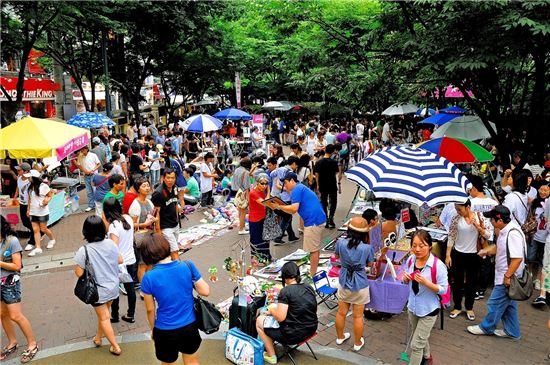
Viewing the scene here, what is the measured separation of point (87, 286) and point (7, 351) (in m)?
1.55

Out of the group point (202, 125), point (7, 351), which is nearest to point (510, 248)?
point (7, 351)

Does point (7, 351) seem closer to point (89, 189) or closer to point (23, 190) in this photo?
point (23, 190)

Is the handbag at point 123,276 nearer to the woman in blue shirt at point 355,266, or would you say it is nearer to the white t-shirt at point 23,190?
the woman in blue shirt at point 355,266

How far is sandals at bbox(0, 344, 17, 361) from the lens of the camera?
5613 millimetres

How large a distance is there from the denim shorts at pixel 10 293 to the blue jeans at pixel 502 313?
18.6ft

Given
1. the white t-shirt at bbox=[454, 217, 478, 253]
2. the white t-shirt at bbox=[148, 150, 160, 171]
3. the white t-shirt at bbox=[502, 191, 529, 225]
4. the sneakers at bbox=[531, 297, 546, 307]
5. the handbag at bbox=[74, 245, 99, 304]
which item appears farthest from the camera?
the white t-shirt at bbox=[148, 150, 160, 171]

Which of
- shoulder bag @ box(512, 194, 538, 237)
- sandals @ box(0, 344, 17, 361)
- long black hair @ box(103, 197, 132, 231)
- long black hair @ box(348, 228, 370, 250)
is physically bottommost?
sandals @ box(0, 344, 17, 361)

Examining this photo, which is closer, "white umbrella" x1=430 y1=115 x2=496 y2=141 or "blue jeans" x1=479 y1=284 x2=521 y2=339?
"blue jeans" x1=479 y1=284 x2=521 y2=339

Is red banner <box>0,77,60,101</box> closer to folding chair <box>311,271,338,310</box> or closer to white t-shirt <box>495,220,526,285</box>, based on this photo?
folding chair <box>311,271,338,310</box>

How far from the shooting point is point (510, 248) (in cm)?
547

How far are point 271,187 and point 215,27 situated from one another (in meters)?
16.2

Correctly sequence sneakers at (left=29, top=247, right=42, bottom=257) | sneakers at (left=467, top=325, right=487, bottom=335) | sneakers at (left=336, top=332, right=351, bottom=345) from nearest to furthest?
sneakers at (left=336, top=332, right=351, bottom=345) → sneakers at (left=467, top=325, right=487, bottom=335) → sneakers at (left=29, top=247, right=42, bottom=257)

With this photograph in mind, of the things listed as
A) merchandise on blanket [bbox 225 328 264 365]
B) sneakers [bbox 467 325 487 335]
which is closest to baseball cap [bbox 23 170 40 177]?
merchandise on blanket [bbox 225 328 264 365]

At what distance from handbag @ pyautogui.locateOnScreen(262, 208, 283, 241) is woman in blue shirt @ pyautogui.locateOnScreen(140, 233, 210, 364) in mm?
3767
